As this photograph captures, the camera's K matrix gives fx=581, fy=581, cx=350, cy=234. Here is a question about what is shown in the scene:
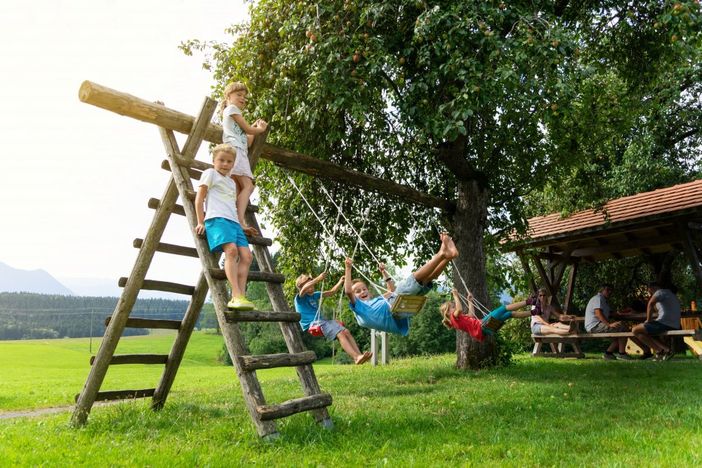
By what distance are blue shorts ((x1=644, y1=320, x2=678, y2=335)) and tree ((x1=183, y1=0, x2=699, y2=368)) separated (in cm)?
393

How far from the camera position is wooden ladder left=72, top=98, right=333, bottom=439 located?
5.14m

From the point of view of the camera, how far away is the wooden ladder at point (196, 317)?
5.14m

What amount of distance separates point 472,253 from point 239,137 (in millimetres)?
5966

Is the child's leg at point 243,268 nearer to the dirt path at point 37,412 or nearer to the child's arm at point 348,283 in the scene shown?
the child's arm at point 348,283

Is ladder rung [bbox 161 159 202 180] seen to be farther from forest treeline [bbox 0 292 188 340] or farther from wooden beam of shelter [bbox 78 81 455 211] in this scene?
forest treeline [bbox 0 292 188 340]

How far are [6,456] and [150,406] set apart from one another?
2.47 meters

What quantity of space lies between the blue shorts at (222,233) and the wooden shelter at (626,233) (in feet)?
28.2

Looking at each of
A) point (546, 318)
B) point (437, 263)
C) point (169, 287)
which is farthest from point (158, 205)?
point (546, 318)

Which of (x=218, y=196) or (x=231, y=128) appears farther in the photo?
(x=231, y=128)

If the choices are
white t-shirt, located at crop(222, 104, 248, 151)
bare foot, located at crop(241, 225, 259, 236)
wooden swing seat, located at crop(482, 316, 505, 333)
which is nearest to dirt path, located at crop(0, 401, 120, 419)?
bare foot, located at crop(241, 225, 259, 236)

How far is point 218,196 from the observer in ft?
19.0

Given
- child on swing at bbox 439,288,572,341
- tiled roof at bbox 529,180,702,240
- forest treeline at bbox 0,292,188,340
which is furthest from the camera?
forest treeline at bbox 0,292,188,340

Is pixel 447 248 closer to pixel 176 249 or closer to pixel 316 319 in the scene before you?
pixel 316 319

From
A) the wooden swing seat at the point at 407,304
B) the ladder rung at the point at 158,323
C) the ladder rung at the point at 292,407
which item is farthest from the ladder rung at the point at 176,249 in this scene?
the wooden swing seat at the point at 407,304
